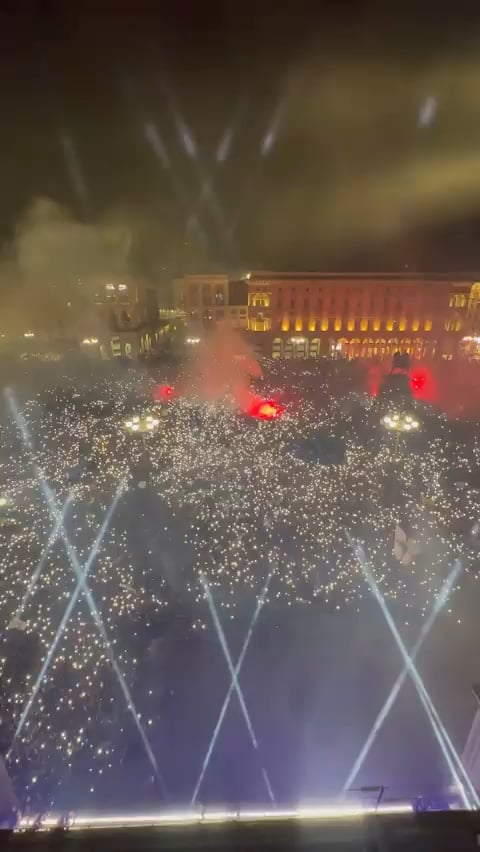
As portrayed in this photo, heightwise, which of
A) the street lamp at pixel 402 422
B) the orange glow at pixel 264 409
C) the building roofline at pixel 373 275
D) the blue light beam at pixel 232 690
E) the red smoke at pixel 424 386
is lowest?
the blue light beam at pixel 232 690

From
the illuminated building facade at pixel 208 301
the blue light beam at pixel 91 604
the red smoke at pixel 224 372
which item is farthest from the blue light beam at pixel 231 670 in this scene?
the illuminated building facade at pixel 208 301

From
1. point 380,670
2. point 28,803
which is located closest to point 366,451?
point 380,670

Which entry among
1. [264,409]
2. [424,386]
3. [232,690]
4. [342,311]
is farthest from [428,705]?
[342,311]

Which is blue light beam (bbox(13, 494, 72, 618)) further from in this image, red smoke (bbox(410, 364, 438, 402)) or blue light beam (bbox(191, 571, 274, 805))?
red smoke (bbox(410, 364, 438, 402))

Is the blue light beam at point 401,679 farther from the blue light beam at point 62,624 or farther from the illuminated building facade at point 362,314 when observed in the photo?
the illuminated building facade at point 362,314

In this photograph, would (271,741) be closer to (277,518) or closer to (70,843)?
(277,518)

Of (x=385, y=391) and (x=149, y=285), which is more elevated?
(x=149, y=285)
